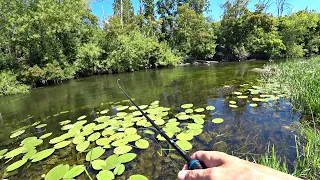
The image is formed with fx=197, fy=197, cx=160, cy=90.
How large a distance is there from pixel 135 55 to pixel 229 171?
1743 cm

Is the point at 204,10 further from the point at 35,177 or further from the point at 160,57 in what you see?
the point at 35,177

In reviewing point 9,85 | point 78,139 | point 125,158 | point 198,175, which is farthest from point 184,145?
point 9,85

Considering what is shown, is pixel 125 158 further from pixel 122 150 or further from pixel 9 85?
pixel 9 85

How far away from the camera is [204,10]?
27734mm

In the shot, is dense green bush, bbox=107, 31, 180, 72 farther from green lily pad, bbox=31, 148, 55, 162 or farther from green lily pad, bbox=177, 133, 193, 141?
green lily pad, bbox=177, 133, 193, 141

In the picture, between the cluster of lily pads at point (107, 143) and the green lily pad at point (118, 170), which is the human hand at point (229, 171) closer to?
the cluster of lily pads at point (107, 143)

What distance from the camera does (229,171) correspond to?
67 cm

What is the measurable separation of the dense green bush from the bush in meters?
6.94

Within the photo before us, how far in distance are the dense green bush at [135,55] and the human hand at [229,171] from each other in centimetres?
1678

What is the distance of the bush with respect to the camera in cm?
1052

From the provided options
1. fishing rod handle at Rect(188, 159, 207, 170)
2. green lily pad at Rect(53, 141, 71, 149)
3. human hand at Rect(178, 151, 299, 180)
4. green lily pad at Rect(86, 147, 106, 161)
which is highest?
human hand at Rect(178, 151, 299, 180)


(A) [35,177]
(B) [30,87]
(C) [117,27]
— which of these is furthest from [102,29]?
(A) [35,177]

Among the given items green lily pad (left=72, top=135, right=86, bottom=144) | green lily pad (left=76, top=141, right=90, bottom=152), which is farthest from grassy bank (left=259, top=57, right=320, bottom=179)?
green lily pad (left=72, top=135, right=86, bottom=144)

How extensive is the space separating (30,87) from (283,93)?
13109 mm
